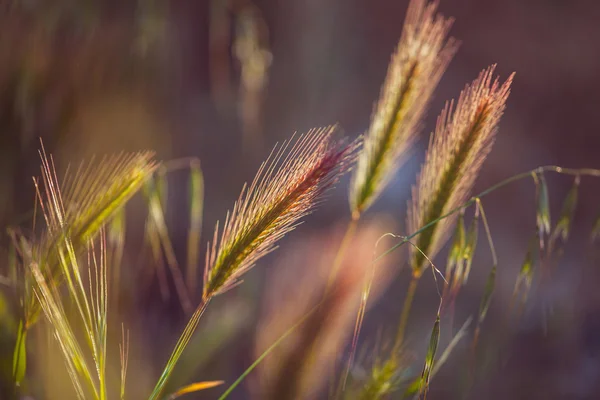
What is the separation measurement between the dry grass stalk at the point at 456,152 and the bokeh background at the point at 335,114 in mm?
517

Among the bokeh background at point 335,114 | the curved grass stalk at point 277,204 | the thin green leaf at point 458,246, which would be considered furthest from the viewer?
the bokeh background at point 335,114

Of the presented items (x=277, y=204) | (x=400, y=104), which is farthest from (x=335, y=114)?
(x=277, y=204)

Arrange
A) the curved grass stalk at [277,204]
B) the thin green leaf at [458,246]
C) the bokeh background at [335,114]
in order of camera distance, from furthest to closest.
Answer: the bokeh background at [335,114], the thin green leaf at [458,246], the curved grass stalk at [277,204]

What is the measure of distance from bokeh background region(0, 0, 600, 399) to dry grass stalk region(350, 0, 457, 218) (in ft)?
1.65

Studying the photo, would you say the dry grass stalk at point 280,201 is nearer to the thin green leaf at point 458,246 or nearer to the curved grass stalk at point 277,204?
the curved grass stalk at point 277,204

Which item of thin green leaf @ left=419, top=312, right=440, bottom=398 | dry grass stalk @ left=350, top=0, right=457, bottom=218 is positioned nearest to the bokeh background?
dry grass stalk @ left=350, top=0, right=457, bottom=218

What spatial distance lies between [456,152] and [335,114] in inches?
42.9

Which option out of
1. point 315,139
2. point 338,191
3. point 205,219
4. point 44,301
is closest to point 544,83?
point 338,191

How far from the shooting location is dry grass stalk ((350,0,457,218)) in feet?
2.18

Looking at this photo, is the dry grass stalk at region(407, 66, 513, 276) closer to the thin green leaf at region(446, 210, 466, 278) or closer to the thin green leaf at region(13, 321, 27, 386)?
the thin green leaf at region(446, 210, 466, 278)

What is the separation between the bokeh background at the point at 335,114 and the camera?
4.21 ft

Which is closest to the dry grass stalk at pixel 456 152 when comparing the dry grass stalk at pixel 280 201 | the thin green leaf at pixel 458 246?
the thin green leaf at pixel 458 246

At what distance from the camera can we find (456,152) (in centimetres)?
62

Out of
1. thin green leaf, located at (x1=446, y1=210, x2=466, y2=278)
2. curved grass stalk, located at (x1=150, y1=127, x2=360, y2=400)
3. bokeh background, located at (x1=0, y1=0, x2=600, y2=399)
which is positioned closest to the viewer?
curved grass stalk, located at (x1=150, y1=127, x2=360, y2=400)
